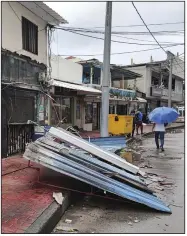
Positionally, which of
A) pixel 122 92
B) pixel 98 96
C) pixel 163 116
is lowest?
pixel 163 116

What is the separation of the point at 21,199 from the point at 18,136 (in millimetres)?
5411

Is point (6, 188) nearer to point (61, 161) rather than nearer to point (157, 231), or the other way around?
point (61, 161)

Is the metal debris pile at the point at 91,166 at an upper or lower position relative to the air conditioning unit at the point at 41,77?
lower

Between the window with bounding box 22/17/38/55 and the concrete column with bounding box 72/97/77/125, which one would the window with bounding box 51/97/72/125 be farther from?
the window with bounding box 22/17/38/55

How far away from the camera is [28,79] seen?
11156mm

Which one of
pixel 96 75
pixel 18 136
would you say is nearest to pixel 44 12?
pixel 18 136

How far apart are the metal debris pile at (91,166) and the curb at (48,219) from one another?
0.59 metres

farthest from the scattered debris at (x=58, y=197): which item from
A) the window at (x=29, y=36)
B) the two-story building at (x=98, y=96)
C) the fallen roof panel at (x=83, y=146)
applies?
the two-story building at (x=98, y=96)

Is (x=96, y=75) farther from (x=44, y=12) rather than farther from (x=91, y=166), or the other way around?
(x=91, y=166)

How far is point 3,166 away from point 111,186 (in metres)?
3.87

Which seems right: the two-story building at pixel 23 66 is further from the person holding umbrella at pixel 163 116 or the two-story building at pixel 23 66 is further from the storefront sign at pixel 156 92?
the storefront sign at pixel 156 92

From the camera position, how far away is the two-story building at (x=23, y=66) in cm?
982

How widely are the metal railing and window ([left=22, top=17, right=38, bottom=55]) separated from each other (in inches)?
109

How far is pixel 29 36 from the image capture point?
1166cm
